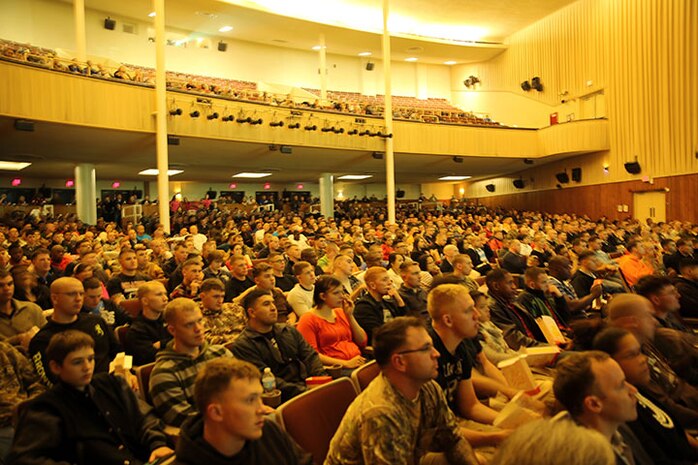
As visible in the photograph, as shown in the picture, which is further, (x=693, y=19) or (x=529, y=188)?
(x=529, y=188)

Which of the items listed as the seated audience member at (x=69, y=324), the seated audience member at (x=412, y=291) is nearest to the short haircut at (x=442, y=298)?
the seated audience member at (x=412, y=291)

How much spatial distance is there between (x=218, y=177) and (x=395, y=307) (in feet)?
53.7

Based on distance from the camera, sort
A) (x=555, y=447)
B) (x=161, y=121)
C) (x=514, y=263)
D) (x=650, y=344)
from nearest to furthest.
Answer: (x=555, y=447) → (x=650, y=344) → (x=514, y=263) → (x=161, y=121)

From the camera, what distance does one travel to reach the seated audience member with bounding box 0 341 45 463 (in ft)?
8.18

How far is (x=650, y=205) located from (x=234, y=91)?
11742 millimetres

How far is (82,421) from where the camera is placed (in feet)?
6.84

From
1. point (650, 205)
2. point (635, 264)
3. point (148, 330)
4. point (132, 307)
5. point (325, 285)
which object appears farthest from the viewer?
point (650, 205)

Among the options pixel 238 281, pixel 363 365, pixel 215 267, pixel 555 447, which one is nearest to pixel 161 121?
pixel 215 267

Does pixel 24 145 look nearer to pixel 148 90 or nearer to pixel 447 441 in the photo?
pixel 148 90

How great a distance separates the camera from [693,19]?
42.7 feet

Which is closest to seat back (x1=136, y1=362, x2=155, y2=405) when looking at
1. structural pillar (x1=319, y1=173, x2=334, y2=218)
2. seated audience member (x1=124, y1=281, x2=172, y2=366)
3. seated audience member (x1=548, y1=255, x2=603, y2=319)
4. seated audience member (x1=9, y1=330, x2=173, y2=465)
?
seated audience member (x1=9, y1=330, x2=173, y2=465)

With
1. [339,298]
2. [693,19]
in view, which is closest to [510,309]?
[339,298]

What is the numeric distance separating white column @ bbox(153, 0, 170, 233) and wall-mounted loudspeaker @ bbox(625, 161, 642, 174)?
12692mm

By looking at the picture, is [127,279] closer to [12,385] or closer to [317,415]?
[12,385]
